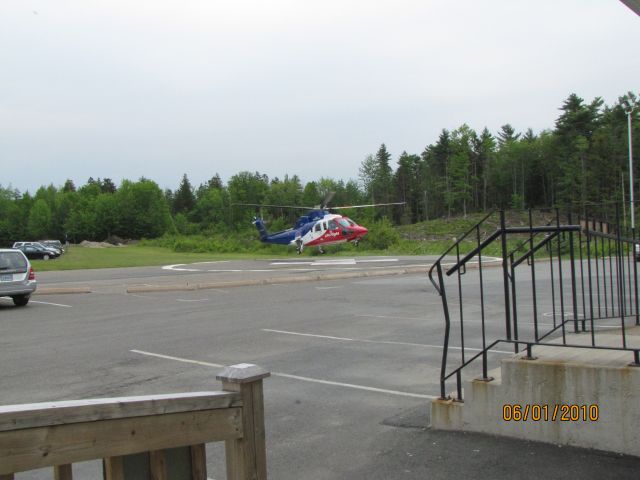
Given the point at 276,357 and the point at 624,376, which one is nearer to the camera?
the point at 624,376

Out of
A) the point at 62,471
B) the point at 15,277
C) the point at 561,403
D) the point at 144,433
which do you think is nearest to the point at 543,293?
the point at 561,403

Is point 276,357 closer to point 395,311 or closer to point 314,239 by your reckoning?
point 395,311

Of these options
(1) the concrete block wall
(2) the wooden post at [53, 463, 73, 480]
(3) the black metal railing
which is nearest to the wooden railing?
(2) the wooden post at [53, 463, 73, 480]

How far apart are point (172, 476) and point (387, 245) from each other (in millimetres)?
52419

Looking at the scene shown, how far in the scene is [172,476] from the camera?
9.32ft

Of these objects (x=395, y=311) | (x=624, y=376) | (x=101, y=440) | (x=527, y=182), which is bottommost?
(x=395, y=311)

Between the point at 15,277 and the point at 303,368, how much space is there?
1233cm

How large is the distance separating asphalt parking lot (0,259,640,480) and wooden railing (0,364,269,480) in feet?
6.06

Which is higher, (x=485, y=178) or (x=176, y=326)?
(x=485, y=178)

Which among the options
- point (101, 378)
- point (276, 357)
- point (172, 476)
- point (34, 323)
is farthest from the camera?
point (34, 323)

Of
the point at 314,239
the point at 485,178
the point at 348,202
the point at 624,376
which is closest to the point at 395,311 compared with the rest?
the point at 624,376

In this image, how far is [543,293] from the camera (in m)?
16.8

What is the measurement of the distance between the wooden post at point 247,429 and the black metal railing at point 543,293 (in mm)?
2645

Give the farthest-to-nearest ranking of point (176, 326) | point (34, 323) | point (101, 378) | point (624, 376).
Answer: point (34, 323) → point (176, 326) → point (101, 378) → point (624, 376)
